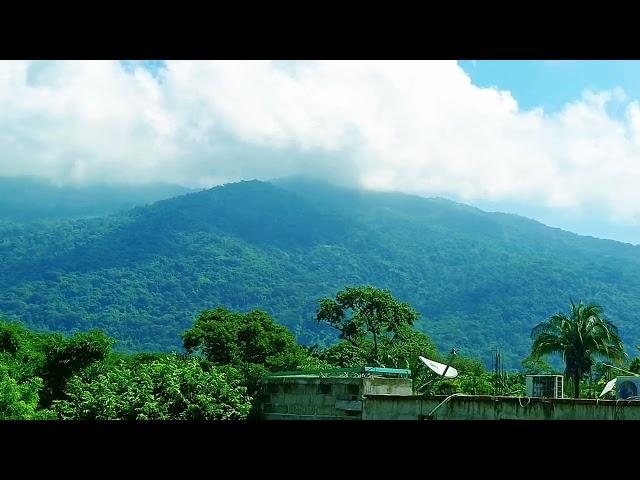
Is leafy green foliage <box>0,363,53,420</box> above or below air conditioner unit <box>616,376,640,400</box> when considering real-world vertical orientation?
below

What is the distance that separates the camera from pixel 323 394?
11781mm

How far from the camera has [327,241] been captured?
112m

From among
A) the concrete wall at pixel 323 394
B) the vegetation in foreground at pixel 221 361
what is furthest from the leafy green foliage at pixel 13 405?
the concrete wall at pixel 323 394

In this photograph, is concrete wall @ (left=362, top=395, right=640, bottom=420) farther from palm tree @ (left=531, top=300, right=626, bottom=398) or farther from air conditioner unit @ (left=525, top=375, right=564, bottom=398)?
palm tree @ (left=531, top=300, right=626, bottom=398)

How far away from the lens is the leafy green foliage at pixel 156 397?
44.3ft

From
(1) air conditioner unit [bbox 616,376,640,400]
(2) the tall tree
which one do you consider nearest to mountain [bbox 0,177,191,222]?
(2) the tall tree

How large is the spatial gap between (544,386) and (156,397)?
676cm

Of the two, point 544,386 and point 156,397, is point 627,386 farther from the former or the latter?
point 156,397

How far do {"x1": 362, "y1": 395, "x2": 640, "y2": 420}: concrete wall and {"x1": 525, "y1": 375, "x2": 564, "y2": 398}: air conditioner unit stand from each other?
123 inches

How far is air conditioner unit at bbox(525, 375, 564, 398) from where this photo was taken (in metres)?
12.0

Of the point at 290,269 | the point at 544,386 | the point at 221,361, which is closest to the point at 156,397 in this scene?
the point at 544,386

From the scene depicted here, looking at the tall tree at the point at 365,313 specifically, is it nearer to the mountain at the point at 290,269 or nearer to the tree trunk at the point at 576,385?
the tree trunk at the point at 576,385

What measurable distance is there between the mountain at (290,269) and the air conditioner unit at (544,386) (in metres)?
57.5
